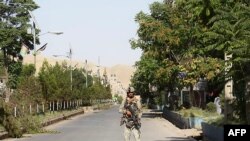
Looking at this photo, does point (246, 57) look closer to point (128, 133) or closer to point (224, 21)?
point (224, 21)

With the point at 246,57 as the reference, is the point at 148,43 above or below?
above

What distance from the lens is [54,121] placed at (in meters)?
43.6

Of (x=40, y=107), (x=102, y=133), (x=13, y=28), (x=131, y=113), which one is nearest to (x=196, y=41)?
(x=40, y=107)

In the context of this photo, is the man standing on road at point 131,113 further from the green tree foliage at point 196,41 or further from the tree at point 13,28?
the tree at point 13,28

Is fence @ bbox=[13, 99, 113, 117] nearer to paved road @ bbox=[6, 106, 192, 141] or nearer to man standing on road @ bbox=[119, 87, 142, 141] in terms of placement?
paved road @ bbox=[6, 106, 192, 141]

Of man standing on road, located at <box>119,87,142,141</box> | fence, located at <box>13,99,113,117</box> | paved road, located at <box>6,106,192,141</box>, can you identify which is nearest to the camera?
man standing on road, located at <box>119,87,142,141</box>

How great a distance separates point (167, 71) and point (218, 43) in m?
32.6

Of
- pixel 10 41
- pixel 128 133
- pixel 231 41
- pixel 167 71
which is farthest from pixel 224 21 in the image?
pixel 10 41

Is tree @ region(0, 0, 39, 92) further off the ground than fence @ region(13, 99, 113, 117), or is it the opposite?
tree @ region(0, 0, 39, 92)

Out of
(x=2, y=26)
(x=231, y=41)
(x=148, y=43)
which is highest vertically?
(x=2, y=26)

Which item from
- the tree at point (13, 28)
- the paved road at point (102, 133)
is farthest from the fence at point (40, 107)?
the tree at point (13, 28)

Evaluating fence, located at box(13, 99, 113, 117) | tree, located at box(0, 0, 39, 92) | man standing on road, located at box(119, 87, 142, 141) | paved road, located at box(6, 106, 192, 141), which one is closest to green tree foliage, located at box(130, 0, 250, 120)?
man standing on road, located at box(119, 87, 142, 141)

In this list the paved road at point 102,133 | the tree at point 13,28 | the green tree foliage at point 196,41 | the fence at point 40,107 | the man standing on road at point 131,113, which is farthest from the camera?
the tree at point 13,28

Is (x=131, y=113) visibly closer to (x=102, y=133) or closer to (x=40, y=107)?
(x=102, y=133)
